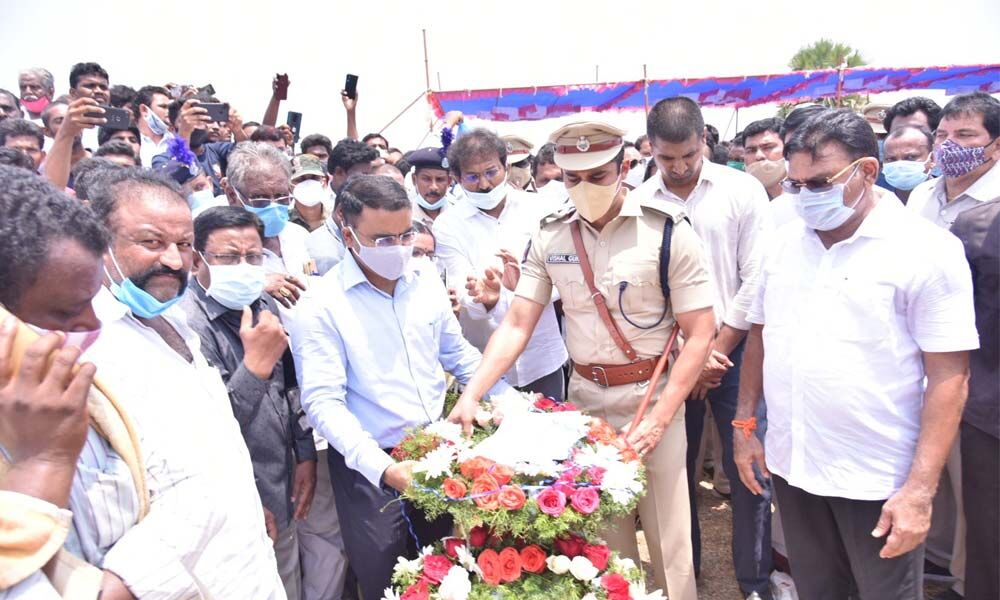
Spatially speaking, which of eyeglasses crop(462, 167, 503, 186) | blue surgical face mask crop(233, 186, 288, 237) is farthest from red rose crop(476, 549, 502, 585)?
eyeglasses crop(462, 167, 503, 186)

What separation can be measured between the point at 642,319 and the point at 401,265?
1186 mm

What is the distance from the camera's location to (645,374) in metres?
2.98

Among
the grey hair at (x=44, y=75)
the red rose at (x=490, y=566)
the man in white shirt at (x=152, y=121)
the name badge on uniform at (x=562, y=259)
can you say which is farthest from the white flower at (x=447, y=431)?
the grey hair at (x=44, y=75)

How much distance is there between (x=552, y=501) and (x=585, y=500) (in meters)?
0.12

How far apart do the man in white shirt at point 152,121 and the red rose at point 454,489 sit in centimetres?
417

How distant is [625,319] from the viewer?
2.96 m

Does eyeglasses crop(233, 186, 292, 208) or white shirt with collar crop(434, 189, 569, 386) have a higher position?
eyeglasses crop(233, 186, 292, 208)

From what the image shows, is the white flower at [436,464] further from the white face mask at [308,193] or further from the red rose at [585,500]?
the white face mask at [308,193]

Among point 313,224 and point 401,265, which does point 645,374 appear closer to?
point 401,265

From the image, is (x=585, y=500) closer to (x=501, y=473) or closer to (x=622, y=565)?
(x=501, y=473)

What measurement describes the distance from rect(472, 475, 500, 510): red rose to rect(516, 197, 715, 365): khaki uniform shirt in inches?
41.6

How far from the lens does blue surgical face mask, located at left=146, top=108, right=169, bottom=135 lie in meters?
5.76

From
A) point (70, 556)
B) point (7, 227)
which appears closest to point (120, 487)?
point (70, 556)

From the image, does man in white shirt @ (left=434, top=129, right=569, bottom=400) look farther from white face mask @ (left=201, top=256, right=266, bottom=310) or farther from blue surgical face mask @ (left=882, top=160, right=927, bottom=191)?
blue surgical face mask @ (left=882, top=160, right=927, bottom=191)
